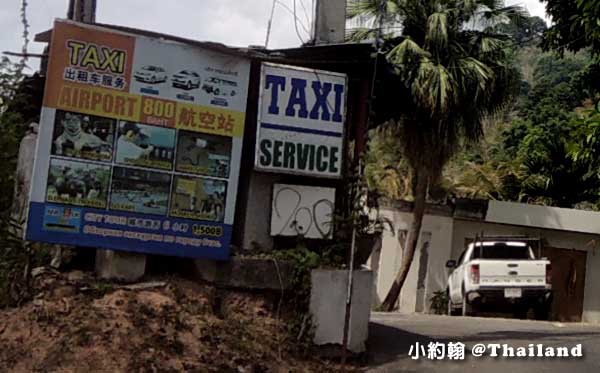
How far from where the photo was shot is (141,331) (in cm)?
884

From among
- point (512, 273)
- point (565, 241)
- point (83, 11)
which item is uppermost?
point (83, 11)

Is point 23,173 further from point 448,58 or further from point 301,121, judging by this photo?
point 448,58

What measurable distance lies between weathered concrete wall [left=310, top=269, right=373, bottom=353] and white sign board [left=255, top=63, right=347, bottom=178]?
1254 millimetres

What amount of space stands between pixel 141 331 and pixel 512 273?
1053 centimetres

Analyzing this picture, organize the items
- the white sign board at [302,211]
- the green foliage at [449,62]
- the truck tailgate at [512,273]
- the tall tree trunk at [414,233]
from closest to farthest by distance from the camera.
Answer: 1. the white sign board at [302,211]
2. the truck tailgate at [512,273]
3. the green foliage at [449,62]
4. the tall tree trunk at [414,233]

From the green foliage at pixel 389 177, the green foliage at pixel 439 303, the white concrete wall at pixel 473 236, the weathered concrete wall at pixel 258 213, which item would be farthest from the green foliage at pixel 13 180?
the green foliage at pixel 389 177

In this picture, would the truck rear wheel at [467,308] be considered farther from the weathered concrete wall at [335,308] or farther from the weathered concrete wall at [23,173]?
the weathered concrete wall at [23,173]

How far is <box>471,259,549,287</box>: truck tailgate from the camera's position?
1766cm

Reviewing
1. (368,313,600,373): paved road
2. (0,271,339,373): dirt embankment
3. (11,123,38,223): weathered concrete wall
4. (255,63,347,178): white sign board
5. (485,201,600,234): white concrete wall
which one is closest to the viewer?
(0,271,339,373): dirt embankment

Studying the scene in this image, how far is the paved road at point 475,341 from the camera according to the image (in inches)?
390

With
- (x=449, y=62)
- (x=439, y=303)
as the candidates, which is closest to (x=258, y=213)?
(x=449, y=62)

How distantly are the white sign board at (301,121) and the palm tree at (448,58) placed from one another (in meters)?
9.21

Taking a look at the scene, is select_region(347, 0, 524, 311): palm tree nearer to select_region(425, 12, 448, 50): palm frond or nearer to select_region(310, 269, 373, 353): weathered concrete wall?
select_region(425, 12, 448, 50): palm frond

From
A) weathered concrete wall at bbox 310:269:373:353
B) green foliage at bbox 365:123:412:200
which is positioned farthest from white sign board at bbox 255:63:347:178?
green foliage at bbox 365:123:412:200
